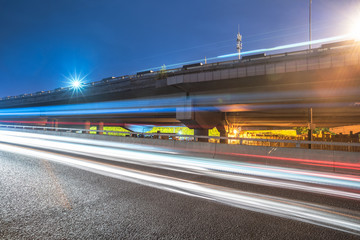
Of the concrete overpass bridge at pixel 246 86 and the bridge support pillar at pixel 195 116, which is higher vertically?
the concrete overpass bridge at pixel 246 86

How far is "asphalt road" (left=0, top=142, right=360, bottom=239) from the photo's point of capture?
9.77 ft

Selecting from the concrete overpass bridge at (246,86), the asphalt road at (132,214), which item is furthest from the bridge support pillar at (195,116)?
the asphalt road at (132,214)

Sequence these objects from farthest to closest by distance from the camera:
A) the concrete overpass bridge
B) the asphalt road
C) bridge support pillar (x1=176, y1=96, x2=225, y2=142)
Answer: bridge support pillar (x1=176, y1=96, x2=225, y2=142) < the concrete overpass bridge < the asphalt road

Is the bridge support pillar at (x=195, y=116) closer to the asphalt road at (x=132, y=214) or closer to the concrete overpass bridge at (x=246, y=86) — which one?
the concrete overpass bridge at (x=246, y=86)

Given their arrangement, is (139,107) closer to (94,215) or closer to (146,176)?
(146,176)

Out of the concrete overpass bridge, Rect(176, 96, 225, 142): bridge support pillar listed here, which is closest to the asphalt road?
the concrete overpass bridge

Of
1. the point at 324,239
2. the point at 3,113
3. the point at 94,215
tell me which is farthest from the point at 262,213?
the point at 3,113

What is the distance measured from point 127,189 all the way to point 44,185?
7.02ft

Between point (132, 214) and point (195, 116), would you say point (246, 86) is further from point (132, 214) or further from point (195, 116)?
point (132, 214)

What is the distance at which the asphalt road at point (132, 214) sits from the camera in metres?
2.98

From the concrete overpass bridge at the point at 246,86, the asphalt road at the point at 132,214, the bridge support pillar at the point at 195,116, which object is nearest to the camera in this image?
the asphalt road at the point at 132,214

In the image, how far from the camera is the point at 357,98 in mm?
22734

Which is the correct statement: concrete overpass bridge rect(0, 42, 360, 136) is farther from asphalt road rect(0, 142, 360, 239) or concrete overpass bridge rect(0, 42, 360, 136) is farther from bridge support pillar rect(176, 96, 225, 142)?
asphalt road rect(0, 142, 360, 239)

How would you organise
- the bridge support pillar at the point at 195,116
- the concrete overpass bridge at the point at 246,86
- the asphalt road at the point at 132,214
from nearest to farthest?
the asphalt road at the point at 132,214
the concrete overpass bridge at the point at 246,86
the bridge support pillar at the point at 195,116
